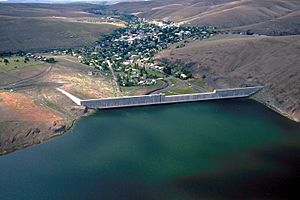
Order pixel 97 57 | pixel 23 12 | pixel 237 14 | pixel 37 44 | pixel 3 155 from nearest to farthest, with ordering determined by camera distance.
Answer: pixel 3 155
pixel 97 57
pixel 37 44
pixel 237 14
pixel 23 12

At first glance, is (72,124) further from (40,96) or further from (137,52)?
(137,52)

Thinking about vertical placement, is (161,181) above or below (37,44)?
below

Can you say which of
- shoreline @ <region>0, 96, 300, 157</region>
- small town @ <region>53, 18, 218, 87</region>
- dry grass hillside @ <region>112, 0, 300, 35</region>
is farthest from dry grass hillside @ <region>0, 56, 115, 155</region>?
dry grass hillside @ <region>112, 0, 300, 35</region>

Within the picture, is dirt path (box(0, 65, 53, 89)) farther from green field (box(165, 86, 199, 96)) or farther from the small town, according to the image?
green field (box(165, 86, 199, 96))

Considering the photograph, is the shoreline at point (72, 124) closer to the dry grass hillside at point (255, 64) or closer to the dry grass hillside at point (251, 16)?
the dry grass hillside at point (255, 64)

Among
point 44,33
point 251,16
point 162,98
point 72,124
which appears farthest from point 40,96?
point 251,16

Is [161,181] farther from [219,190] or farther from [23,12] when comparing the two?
[23,12]

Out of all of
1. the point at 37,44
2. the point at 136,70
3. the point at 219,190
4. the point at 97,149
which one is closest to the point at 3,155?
the point at 97,149
